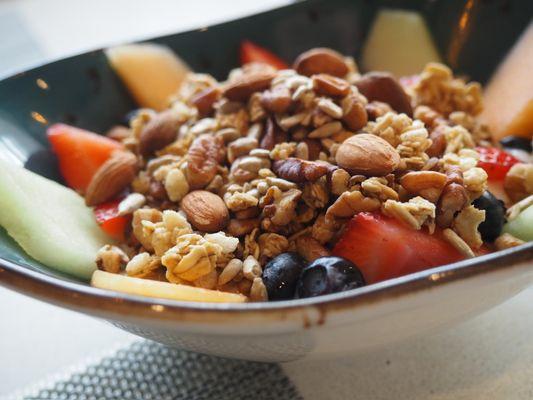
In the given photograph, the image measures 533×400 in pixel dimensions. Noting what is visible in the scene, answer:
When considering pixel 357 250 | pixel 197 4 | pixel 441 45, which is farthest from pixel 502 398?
pixel 197 4

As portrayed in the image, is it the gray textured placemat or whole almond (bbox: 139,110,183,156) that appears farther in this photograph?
whole almond (bbox: 139,110,183,156)

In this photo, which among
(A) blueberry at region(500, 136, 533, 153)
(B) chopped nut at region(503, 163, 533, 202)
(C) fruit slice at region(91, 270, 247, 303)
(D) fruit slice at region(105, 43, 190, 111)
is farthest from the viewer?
(D) fruit slice at region(105, 43, 190, 111)

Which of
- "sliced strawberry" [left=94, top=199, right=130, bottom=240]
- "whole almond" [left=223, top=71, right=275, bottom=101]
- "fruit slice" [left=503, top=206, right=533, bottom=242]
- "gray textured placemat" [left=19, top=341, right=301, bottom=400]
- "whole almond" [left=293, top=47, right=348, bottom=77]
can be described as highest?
"whole almond" [left=293, top=47, right=348, bottom=77]

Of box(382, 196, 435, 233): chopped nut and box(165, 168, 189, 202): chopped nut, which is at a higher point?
box(382, 196, 435, 233): chopped nut

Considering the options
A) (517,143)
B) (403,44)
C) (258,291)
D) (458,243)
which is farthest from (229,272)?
(403,44)

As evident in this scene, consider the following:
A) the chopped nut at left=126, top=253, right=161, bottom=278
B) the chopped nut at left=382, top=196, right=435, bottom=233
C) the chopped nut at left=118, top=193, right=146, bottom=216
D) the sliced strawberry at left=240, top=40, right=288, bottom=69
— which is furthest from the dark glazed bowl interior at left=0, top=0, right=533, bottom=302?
the chopped nut at left=382, top=196, right=435, bottom=233

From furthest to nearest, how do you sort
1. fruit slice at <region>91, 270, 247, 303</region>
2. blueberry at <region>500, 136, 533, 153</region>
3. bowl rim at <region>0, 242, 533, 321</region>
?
blueberry at <region>500, 136, 533, 153</region>
fruit slice at <region>91, 270, 247, 303</region>
bowl rim at <region>0, 242, 533, 321</region>

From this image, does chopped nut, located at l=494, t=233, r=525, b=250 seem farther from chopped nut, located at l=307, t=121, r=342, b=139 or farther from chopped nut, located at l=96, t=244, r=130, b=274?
chopped nut, located at l=96, t=244, r=130, b=274
